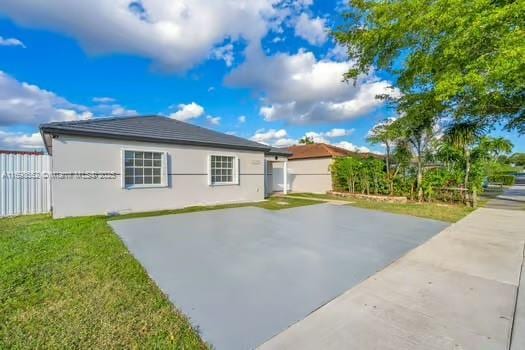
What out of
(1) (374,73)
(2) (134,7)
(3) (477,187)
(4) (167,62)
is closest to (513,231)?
(3) (477,187)

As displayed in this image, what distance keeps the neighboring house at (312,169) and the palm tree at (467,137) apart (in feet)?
21.2

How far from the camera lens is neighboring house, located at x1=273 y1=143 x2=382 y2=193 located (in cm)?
1680

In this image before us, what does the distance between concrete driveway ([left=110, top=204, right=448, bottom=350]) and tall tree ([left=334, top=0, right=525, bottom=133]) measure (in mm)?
4889

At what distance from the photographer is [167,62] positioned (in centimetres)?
1080

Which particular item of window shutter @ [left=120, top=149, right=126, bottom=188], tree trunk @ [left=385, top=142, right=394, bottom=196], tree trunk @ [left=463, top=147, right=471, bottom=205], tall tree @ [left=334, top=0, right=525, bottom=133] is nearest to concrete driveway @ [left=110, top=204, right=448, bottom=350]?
window shutter @ [left=120, top=149, right=126, bottom=188]

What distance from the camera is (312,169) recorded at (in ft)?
58.2

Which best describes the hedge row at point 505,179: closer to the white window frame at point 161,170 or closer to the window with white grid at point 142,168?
the white window frame at point 161,170

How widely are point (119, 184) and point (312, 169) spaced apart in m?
12.9

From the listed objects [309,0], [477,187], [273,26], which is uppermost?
[309,0]

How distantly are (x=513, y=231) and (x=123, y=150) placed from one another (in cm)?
1167

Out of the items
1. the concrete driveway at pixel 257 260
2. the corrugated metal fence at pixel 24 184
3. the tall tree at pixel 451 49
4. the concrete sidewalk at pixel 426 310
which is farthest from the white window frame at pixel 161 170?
the tall tree at pixel 451 49

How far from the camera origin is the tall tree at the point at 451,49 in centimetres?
696

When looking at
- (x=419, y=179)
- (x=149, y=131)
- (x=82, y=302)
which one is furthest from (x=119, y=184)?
(x=419, y=179)

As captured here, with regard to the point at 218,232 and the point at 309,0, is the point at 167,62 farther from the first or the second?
the point at 218,232
